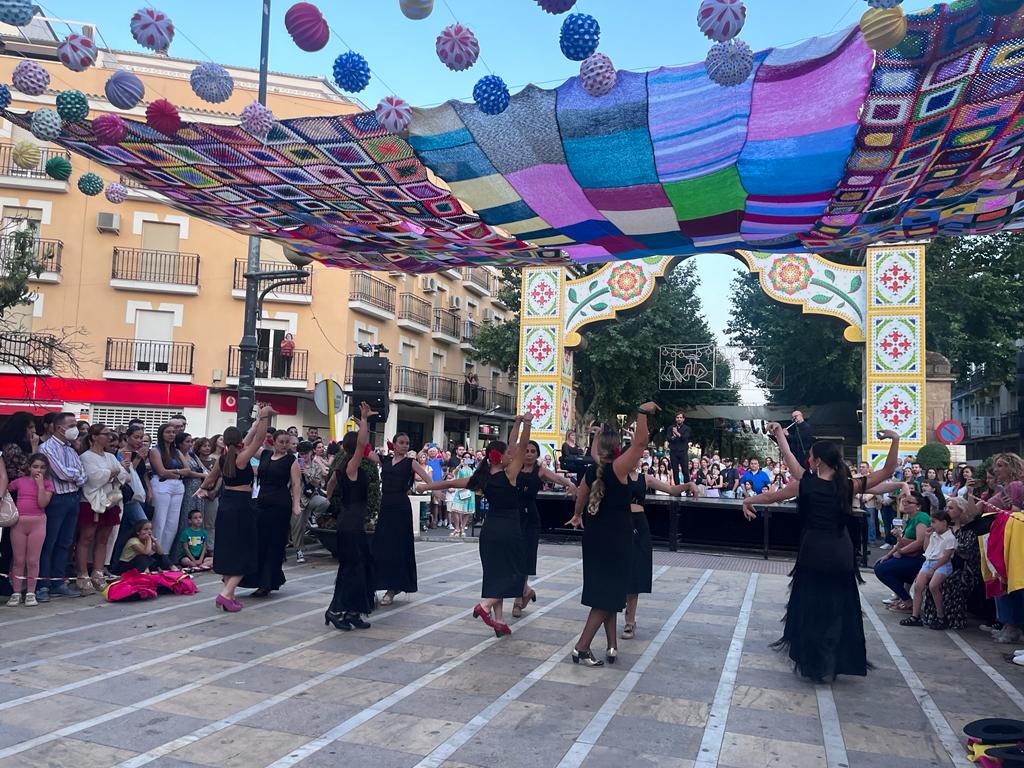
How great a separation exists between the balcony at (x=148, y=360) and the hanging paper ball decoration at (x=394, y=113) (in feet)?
71.4

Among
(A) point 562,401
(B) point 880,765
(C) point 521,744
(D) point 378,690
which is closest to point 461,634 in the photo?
(D) point 378,690

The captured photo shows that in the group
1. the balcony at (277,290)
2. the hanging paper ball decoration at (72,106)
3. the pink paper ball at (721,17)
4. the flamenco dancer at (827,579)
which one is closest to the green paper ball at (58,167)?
the hanging paper ball decoration at (72,106)

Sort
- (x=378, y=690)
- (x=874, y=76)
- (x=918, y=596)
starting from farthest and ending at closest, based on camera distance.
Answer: (x=918, y=596), (x=378, y=690), (x=874, y=76)

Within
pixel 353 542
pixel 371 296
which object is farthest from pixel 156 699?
pixel 371 296

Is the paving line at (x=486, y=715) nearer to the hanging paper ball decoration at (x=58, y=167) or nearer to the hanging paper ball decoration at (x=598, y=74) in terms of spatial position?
the hanging paper ball decoration at (x=598, y=74)

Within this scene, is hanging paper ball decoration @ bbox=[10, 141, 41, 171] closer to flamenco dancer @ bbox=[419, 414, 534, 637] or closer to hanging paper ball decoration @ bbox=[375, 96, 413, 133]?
hanging paper ball decoration @ bbox=[375, 96, 413, 133]

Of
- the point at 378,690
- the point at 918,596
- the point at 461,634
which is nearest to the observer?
the point at 378,690

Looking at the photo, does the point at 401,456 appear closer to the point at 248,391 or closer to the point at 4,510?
the point at 4,510

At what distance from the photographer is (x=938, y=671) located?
6.25 meters

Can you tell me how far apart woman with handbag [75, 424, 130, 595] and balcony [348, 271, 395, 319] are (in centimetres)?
1922

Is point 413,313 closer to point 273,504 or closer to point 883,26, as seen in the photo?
point 273,504

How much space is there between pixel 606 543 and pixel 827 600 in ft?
5.43

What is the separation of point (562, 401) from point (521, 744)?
14.7 meters

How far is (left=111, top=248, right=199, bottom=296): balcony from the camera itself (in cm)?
2519
